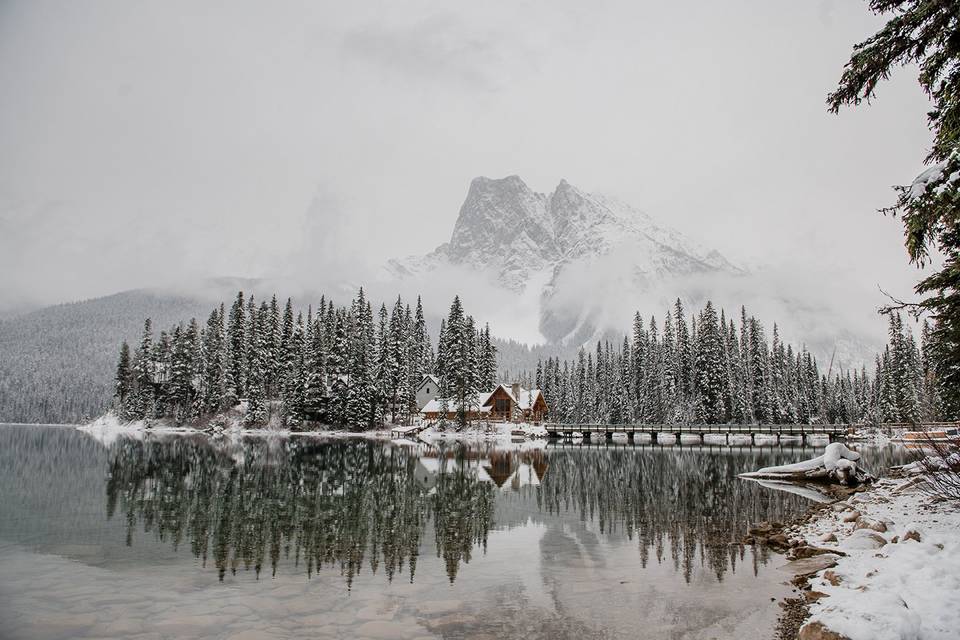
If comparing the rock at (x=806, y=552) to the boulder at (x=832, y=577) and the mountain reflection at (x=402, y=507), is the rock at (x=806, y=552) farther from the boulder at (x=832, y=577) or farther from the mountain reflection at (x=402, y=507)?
the boulder at (x=832, y=577)

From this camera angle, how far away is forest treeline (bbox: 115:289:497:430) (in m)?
88.3

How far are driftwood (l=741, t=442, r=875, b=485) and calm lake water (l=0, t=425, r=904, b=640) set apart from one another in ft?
12.4

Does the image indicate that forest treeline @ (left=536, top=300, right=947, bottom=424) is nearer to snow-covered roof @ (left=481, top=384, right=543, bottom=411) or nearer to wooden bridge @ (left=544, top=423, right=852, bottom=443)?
wooden bridge @ (left=544, top=423, right=852, bottom=443)

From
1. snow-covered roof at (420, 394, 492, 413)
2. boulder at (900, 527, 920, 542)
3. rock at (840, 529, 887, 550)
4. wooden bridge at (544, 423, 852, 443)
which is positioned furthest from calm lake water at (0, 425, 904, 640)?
snow-covered roof at (420, 394, 492, 413)

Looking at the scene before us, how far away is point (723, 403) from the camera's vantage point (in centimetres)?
8631

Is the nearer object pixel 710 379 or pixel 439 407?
pixel 710 379

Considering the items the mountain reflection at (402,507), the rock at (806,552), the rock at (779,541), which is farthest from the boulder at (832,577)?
the rock at (779,541)

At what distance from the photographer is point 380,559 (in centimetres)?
1580

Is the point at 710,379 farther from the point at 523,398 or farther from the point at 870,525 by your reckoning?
the point at 870,525

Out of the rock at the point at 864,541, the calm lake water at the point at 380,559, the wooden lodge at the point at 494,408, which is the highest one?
the wooden lodge at the point at 494,408

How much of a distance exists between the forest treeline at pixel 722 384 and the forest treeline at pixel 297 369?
27.5 m

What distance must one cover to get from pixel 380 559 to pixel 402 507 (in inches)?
334

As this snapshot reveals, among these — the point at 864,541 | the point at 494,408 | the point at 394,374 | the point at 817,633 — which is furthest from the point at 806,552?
the point at 494,408

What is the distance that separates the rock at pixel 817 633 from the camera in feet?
28.0
